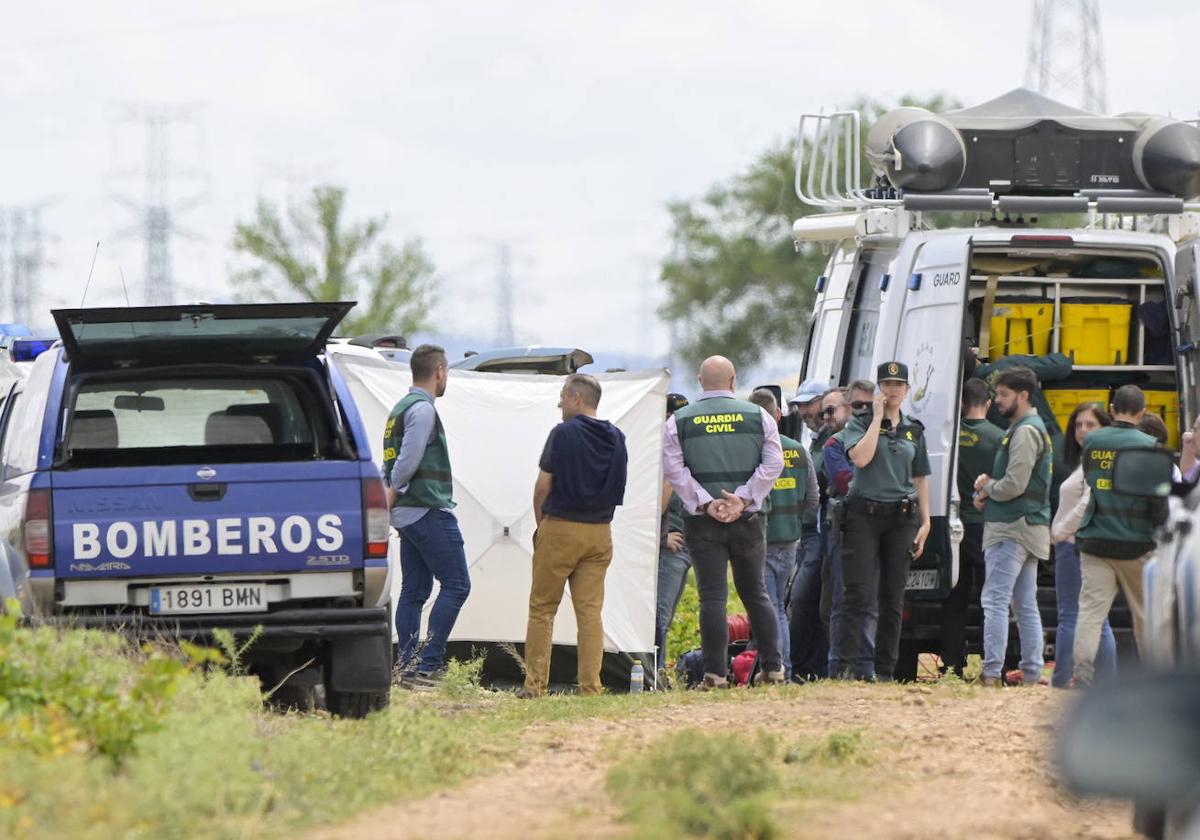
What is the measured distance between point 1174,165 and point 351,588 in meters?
6.80

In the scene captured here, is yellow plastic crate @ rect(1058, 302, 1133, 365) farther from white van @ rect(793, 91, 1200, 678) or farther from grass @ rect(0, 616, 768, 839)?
grass @ rect(0, 616, 768, 839)

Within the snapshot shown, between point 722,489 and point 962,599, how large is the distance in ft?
5.65

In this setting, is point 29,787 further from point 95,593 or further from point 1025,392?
point 1025,392

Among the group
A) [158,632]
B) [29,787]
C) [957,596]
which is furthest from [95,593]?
[957,596]

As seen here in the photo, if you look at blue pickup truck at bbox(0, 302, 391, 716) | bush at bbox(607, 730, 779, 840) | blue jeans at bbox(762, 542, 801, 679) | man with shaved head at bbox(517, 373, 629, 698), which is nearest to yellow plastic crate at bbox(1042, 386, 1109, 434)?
blue jeans at bbox(762, 542, 801, 679)

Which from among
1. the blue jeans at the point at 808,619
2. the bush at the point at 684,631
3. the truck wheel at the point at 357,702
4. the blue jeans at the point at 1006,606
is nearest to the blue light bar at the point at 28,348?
the truck wheel at the point at 357,702

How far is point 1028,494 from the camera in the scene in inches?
448

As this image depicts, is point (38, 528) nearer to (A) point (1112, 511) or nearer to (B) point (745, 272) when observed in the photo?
(A) point (1112, 511)

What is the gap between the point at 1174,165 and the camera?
13250 mm

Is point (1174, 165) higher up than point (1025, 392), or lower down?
higher up

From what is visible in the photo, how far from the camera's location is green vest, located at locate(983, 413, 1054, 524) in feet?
37.3

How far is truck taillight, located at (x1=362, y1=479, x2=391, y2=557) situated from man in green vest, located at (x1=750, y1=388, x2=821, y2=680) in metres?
3.95

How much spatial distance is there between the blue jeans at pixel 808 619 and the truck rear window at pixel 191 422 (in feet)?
13.9

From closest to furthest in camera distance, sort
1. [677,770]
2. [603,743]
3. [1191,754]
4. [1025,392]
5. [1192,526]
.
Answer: [1191,754], [1192,526], [677,770], [603,743], [1025,392]
